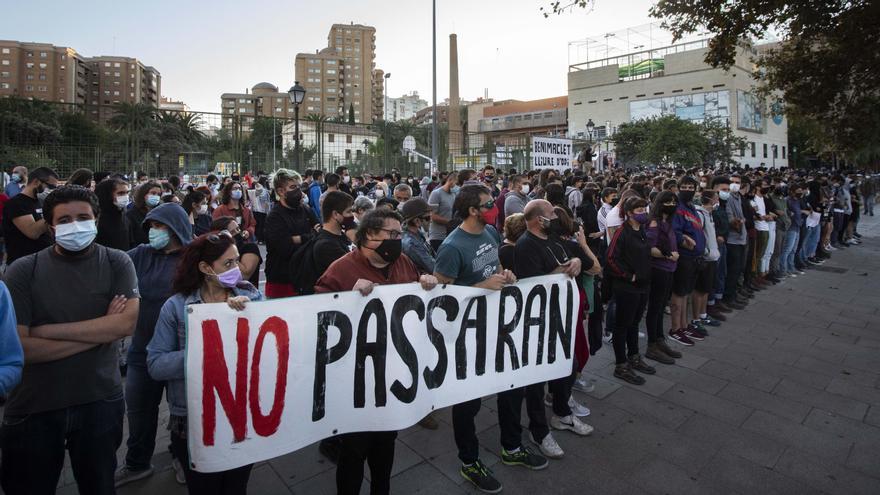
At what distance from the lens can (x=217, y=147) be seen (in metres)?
20.4

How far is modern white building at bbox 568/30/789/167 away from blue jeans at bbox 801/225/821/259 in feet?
168

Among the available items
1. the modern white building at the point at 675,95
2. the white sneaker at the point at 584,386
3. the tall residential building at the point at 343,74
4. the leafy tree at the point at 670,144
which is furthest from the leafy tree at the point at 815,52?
the tall residential building at the point at 343,74

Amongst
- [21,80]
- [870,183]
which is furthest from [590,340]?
[21,80]

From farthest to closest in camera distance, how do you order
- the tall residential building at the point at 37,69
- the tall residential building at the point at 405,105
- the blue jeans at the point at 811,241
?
the tall residential building at the point at 405,105 < the tall residential building at the point at 37,69 < the blue jeans at the point at 811,241

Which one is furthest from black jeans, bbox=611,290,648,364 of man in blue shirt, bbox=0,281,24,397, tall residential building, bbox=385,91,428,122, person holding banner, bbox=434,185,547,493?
tall residential building, bbox=385,91,428,122

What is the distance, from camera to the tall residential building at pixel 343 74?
13112 cm

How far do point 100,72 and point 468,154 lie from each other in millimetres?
143581

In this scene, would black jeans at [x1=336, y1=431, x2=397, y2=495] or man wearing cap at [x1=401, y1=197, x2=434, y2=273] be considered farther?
man wearing cap at [x1=401, y1=197, x2=434, y2=273]

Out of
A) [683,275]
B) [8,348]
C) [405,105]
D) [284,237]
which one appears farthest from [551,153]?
[405,105]

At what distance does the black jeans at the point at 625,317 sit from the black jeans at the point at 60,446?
4.16 metres

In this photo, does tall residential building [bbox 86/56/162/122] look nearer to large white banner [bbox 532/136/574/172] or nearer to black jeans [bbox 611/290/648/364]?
large white banner [bbox 532/136/574/172]

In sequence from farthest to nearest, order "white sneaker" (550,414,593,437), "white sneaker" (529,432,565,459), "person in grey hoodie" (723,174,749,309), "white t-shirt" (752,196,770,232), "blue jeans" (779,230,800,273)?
"blue jeans" (779,230,800,273), "white t-shirt" (752,196,770,232), "person in grey hoodie" (723,174,749,309), "white sneaker" (550,414,593,437), "white sneaker" (529,432,565,459)

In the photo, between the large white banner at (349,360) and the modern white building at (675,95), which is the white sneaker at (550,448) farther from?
the modern white building at (675,95)

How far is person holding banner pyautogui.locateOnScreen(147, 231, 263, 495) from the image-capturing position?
246 centimetres
